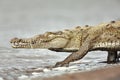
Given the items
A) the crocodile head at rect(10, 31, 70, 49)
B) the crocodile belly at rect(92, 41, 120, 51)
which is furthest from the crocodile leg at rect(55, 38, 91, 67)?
the crocodile head at rect(10, 31, 70, 49)

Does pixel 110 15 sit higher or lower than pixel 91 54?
higher

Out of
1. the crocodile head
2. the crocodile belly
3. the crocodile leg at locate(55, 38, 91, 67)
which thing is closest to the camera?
the crocodile leg at locate(55, 38, 91, 67)

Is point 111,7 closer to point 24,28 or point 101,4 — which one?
point 101,4

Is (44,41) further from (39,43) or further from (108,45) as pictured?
(108,45)

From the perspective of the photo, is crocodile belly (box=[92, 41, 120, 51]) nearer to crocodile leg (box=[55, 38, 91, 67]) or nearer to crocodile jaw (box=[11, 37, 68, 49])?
crocodile leg (box=[55, 38, 91, 67])

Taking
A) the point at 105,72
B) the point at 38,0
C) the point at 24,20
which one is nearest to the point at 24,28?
the point at 24,20

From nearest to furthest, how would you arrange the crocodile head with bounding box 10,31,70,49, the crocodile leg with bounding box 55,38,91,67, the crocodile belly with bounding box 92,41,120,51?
the crocodile leg with bounding box 55,38,91,67 → the crocodile belly with bounding box 92,41,120,51 → the crocodile head with bounding box 10,31,70,49

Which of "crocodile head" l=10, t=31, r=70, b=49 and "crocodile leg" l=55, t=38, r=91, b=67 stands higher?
"crocodile head" l=10, t=31, r=70, b=49

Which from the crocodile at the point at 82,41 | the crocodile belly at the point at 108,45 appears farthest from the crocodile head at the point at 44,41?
the crocodile belly at the point at 108,45

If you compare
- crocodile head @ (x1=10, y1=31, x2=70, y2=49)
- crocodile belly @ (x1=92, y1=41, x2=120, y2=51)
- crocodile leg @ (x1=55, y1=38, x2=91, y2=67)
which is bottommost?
crocodile leg @ (x1=55, y1=38, x2=91, y2=67)
